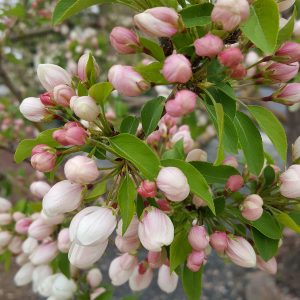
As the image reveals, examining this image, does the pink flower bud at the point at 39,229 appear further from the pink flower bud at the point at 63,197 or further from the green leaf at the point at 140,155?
the green leaf at the point at 140,155

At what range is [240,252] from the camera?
2.99 ft

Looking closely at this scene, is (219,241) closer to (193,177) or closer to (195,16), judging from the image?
(193,177)

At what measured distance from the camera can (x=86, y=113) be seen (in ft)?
2.53

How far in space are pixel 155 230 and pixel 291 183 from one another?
31cm

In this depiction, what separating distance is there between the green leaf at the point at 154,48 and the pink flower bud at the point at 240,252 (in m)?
0.41

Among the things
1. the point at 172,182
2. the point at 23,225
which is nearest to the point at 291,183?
the point at 172,182

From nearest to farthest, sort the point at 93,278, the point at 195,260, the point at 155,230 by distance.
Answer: the point at 155,230, the point at 195,260, the point at 93,278

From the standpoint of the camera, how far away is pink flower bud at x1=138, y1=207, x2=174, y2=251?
790mm

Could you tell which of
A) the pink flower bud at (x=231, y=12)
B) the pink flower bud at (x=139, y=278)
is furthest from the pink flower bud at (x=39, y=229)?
the pink flower bud at (x=231, y=12)

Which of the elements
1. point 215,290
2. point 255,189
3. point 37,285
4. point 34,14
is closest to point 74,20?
point 34,14

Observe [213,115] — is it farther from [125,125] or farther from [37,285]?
[37,285]

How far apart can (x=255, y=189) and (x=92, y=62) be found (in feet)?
1.57

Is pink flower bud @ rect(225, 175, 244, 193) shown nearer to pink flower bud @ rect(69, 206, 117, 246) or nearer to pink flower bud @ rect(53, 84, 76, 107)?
pink flower bud @ rect(69, 206, 117, 246)

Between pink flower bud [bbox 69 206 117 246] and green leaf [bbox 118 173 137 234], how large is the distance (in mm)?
41
